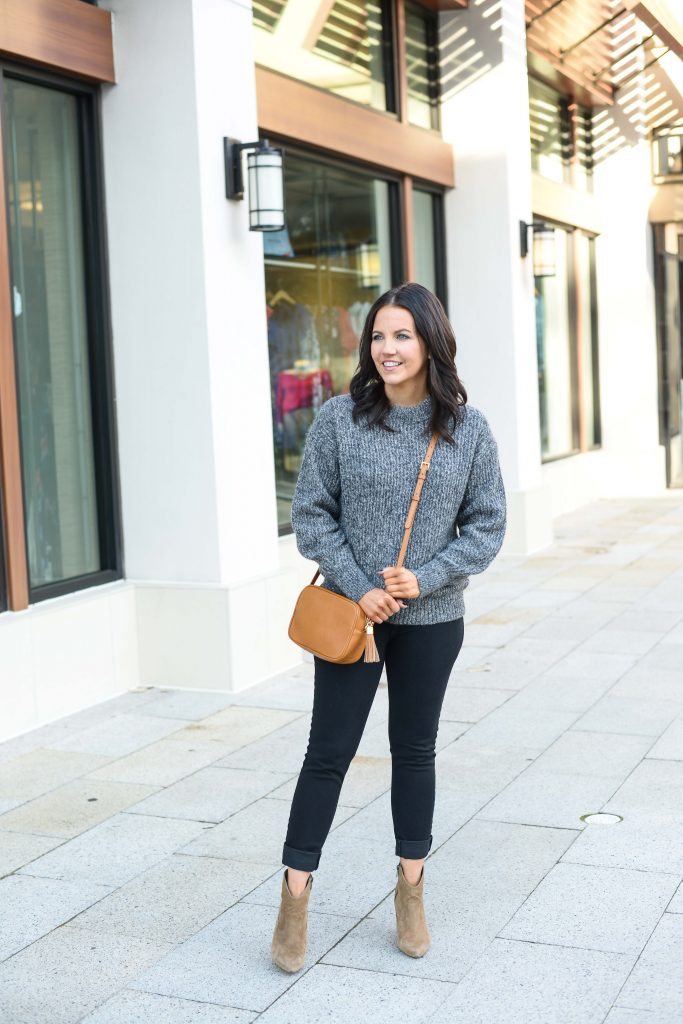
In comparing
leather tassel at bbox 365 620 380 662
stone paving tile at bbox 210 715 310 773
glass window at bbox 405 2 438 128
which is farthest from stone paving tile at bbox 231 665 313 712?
glass window at bbox 405 2 438 128

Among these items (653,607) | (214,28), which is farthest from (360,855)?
(653,607)

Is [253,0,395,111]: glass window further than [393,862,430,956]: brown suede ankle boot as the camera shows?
Yes

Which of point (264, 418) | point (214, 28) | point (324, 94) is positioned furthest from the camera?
point (324, 94)

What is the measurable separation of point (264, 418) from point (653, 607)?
3.10 metres

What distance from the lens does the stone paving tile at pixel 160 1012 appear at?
10.1 feet

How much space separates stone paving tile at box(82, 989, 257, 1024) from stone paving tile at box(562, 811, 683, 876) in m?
1.37

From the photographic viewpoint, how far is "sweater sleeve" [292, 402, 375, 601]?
3324 mm

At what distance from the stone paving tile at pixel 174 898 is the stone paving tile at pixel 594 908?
33.5 inches

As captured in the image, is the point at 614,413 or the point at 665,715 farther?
the point at 614,413

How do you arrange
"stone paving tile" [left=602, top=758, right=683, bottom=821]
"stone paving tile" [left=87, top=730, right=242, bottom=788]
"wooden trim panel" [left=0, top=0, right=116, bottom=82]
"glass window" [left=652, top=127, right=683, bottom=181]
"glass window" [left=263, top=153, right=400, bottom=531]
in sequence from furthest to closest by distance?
"glass window" [left=652, top=127, right=683, bottom=181]
"glass window" [left=263, top=153, right=400, bottom=531]
"wooden trim panel" [left=0, top=0, right=116, bottom=82]
"stone paving tile" [left=87, top=730, right=242, bottom=788]
"stone paving tile" [left=602, top=758, right=683, bottom=821]

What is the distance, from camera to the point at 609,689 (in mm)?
6262

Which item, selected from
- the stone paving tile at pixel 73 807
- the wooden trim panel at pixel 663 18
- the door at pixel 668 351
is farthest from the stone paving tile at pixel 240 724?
the door at pixel 668 351

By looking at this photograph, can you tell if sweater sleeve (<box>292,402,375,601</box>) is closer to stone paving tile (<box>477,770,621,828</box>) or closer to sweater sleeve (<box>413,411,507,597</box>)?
sweater sleeve (<box>413,411,507,597</box>)

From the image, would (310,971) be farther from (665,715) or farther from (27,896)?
(665,715)
